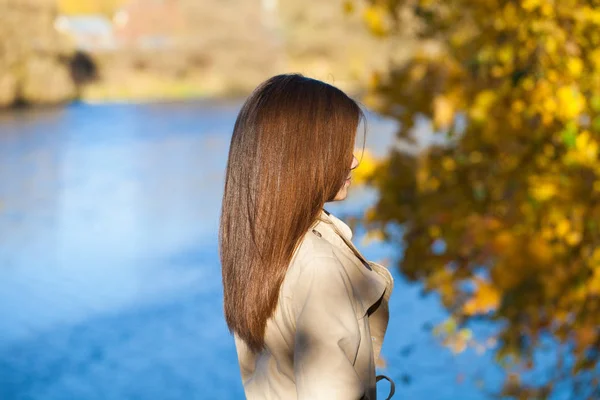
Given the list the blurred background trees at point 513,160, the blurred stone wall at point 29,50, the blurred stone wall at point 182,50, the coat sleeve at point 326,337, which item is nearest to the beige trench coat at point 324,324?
the coat sleeve at point 326,337

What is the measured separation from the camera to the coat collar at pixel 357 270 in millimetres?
1102

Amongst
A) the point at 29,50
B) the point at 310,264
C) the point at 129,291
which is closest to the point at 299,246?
the point at 310,264

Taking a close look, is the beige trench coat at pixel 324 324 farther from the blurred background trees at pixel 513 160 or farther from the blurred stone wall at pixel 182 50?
the blurred stone wall at pixel 182 50

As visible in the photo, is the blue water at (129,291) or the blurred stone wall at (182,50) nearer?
the blue water at (129,291)

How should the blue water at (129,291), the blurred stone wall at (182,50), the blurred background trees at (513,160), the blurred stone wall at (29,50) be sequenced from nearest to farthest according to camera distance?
1. the blurred background trees at (513,160)
2. the blue water at (129,291)
3. the blurred stone wall at (29,50)
4. the blurred stone wall at (182,50)

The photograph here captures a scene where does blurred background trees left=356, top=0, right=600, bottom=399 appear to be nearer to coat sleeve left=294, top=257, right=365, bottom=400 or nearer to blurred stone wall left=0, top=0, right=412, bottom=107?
coat sleeve left=294, top=257, right=365, bottom=400

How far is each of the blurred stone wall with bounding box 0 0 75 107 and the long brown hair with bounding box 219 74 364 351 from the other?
599 inches

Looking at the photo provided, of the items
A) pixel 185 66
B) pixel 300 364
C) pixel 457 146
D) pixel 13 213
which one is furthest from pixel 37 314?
pixel 185 66

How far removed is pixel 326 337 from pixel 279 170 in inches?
9.2

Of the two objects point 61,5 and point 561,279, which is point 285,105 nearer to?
point 561,279

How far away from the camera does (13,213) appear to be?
10.3m

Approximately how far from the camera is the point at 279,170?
109 centimetres

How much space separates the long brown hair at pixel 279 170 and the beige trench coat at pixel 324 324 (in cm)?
3

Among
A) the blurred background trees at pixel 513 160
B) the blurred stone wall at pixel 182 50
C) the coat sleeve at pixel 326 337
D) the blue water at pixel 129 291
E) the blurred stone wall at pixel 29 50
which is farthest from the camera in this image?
the blurred stone wall at pixel 182 50
